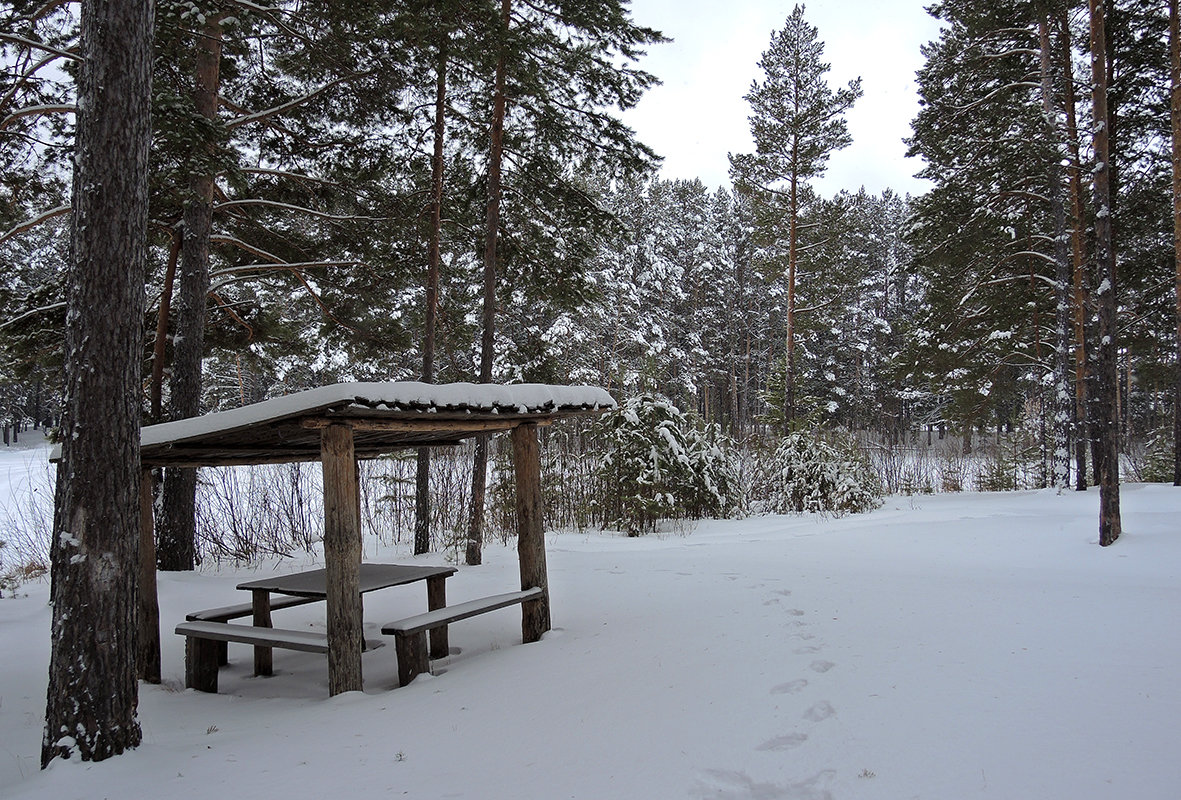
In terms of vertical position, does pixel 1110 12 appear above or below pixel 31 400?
above

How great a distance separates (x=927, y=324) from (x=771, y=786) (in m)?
16.1

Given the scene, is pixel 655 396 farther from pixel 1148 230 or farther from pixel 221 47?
pixel 1148 230

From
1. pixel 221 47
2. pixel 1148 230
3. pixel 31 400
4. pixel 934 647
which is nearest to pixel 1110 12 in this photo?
pixel 1148 230

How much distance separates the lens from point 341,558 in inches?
159

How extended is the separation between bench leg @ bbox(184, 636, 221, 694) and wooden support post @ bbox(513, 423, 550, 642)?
2.17 m

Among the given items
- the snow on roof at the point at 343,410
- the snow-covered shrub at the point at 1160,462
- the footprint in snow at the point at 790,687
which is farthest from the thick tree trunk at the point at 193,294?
the snow-covered shrub at the point at 1160,462

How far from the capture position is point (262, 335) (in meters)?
9.81

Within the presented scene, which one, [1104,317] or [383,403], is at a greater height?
[1104,317]

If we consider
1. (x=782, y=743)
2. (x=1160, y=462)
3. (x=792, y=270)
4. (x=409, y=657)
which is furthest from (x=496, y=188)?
(x=1160, y=462)

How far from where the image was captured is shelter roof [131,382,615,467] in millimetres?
3721

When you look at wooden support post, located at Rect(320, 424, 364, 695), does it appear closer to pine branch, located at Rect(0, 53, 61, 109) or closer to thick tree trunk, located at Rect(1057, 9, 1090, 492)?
pine branch, located at Rect(0, 53, 61, 109)

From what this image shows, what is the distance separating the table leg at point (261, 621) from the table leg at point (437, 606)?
1219 mm

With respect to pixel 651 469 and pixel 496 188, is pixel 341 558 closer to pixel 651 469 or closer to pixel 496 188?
pixel 496 188

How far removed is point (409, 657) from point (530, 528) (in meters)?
1.35
